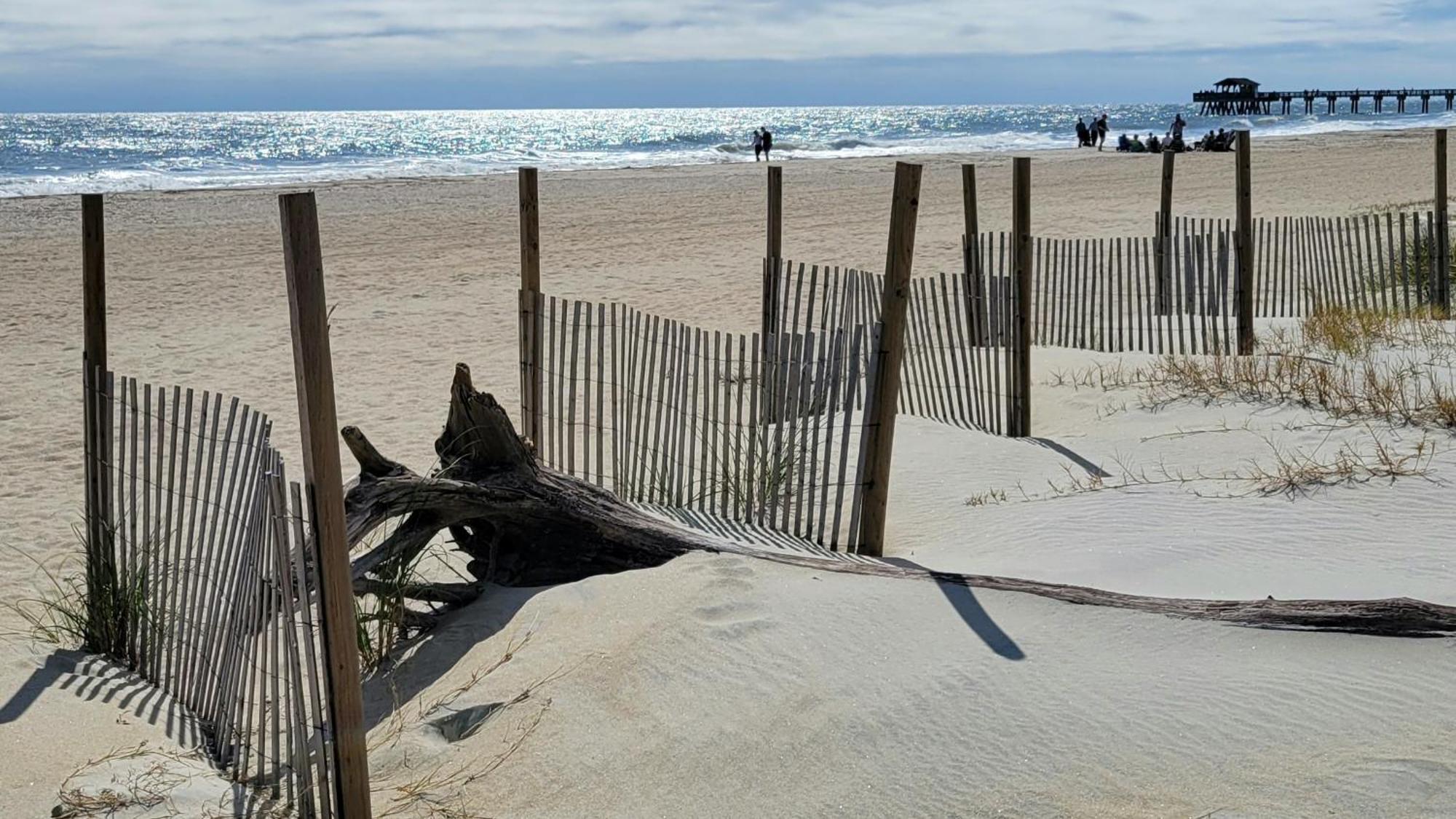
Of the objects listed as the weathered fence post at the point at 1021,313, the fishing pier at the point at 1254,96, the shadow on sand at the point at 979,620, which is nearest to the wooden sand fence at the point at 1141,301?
the weathered fence post at the point at 1021,313

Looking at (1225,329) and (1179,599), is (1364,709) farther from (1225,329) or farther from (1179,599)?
(1225,329)

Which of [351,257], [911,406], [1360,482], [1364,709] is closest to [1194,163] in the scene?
[351,257]

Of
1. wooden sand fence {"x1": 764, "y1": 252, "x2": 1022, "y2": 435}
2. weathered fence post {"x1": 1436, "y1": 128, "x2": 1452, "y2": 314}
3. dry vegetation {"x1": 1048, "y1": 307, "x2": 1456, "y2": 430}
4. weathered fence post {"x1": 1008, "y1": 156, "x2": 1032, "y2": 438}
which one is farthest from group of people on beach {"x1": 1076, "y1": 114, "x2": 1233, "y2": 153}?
weathered fence post {"x1": 1008, "y1": 156, "x2": 1032, "y2": 438}

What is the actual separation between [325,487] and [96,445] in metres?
2.21

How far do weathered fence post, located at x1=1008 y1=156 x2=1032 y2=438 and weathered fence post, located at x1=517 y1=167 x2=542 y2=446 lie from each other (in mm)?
2581

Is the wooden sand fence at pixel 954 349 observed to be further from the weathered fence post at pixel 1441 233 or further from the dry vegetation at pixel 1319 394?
the weathered fence post at pixel 1441 233

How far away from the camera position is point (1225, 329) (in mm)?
8773

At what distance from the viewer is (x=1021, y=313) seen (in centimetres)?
697

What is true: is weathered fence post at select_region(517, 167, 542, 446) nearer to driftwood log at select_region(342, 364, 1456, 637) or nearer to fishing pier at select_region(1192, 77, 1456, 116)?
driftwood log at select_region(342, 364, 1456, 637)

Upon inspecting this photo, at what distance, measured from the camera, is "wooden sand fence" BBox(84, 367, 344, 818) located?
121 inches

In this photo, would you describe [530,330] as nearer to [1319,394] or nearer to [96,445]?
[96,445]

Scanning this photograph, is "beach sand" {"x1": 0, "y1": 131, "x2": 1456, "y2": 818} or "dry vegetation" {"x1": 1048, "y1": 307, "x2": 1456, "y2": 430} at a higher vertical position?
"dry vegetation" {"x1": 1048, "y1": 307, "x2": 1456, "y2": 430}

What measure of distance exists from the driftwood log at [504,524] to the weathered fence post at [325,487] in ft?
4.11

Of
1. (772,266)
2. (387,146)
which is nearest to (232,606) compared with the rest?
(772,266)
